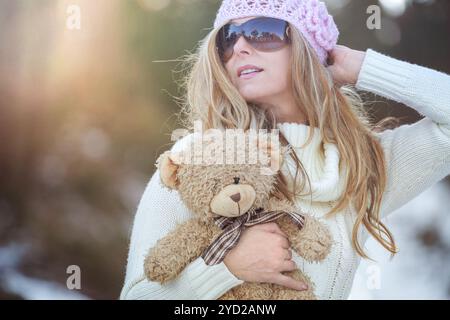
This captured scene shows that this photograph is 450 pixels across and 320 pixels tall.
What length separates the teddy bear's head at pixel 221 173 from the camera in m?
1.07

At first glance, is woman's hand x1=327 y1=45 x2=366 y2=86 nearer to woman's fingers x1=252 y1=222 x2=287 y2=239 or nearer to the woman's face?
the woman's face

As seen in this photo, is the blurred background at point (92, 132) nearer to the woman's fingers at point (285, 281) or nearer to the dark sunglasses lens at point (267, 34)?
the dark sunglasses lens at point (267, 34)

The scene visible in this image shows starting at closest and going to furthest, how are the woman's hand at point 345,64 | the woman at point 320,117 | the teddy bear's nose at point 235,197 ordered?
the teddy bear's nose at point 235,197, the woman at point 320,117, the woman's hand at point 345,64

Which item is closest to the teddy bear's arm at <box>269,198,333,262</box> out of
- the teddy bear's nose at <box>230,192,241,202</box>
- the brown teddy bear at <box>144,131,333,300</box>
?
the brown teddy bear at <box>144,131,333,300</box>

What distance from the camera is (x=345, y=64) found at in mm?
1420

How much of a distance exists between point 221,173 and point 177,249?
0.18 m

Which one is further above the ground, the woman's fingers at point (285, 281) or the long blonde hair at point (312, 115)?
the long blonde hair at point (312, 115)

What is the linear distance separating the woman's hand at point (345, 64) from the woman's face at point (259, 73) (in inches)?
4.9

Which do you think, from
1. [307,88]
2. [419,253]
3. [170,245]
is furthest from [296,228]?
[419,253]

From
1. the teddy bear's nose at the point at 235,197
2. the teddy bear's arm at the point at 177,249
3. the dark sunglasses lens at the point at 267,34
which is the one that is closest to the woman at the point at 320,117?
the dark sunglasses lens at the point at 267,34

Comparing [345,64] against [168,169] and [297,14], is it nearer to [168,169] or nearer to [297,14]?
[297,14]

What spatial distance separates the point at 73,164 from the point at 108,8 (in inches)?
15.6

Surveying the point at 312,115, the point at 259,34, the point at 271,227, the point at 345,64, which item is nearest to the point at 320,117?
the point at 312,115

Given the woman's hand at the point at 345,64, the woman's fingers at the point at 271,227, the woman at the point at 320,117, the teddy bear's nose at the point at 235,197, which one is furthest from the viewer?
the woman's hand at the point at 345,64
